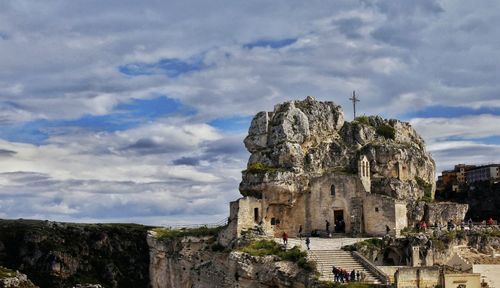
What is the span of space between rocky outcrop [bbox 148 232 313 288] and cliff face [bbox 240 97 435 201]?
26.2 ft

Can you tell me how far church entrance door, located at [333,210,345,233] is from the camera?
232ft

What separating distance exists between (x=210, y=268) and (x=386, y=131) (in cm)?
2304

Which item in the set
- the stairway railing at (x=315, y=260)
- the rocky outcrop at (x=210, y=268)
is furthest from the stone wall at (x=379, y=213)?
the rocky outcrop at (x=210, y=268)

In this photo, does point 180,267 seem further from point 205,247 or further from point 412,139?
point 412,139

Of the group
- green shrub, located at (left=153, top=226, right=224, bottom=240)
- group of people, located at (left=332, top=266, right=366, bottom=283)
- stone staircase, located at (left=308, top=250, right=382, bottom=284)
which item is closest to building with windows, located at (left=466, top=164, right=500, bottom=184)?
green shrub, located at (left=153, top=226, right=224, bottom=240)

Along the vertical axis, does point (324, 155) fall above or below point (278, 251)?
above

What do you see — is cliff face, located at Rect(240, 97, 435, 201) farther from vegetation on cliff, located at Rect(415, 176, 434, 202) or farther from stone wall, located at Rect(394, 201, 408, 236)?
stone wall, located at Rect(394, 201, 408, 236)

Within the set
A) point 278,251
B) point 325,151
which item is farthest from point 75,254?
point 278,251

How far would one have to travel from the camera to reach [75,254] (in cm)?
15025

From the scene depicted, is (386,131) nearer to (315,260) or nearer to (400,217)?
(400,217)

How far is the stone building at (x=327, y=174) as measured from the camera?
69.9 m

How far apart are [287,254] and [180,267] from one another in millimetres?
22973

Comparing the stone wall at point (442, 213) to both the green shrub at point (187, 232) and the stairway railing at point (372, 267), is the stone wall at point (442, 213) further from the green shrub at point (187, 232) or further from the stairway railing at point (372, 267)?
the green shrub at point (187, 232)

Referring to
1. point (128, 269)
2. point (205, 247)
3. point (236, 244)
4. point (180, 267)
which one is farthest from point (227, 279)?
point (128, 269)
